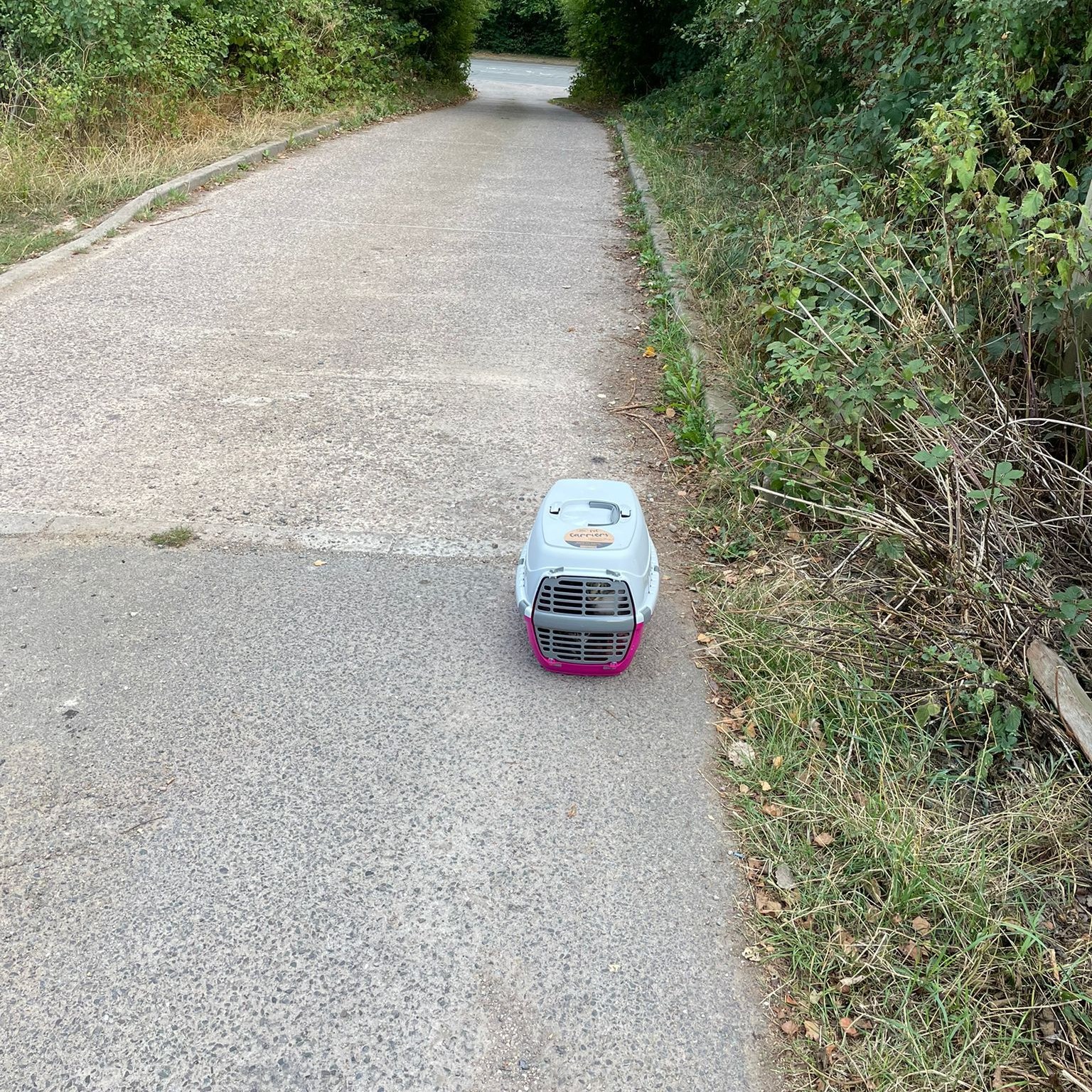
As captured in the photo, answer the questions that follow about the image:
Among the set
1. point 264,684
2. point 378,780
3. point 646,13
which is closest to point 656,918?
point 378,780

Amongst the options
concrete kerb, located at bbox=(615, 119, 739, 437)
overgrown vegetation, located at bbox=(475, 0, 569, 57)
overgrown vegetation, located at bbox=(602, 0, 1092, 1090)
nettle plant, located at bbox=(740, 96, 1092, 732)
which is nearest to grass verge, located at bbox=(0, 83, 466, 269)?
concrete kerb, located at bbox=(615, 119, 739, 437)

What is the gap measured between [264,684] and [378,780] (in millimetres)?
596

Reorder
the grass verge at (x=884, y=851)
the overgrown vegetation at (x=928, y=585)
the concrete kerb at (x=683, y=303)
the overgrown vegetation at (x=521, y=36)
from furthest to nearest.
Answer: the overgrown vegetation at (x=521, y=36) → the concrete kerb at (x=683, y=303) → the overgrown vegetation at (x=928, y=585) → the grass verge at (x=884, y=851)

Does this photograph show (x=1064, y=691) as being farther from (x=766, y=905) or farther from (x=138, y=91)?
(x=138, y=91)

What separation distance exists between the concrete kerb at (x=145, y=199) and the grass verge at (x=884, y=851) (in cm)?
587

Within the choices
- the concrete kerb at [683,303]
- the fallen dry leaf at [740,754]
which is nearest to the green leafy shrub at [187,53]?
the concrete kerb at [683,303]

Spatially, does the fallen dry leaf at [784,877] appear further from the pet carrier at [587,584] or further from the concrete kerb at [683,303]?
the concrete kerb at [683,303]

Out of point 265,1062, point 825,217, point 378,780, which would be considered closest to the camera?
point 265,1062

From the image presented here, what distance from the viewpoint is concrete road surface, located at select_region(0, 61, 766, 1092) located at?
80.1 inches

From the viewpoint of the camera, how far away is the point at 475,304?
6742mm

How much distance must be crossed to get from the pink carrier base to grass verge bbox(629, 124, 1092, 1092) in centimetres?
35

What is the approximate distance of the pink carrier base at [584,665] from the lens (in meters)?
Result: 3.07

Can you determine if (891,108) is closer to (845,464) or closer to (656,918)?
(845,464)

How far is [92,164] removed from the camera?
29.5 feet
